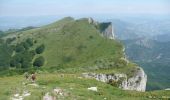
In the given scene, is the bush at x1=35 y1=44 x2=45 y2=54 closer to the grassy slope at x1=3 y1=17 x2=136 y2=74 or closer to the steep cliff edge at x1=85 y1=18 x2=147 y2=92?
the grassy slope at x1=3 y1=17 x2=136 y2=74

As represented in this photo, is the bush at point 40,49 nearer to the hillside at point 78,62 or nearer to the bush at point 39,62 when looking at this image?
the hillside at point 78,62

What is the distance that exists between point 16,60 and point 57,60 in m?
22.8

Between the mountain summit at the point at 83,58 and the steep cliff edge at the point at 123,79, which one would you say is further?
the mountain summit at the point at 83,58

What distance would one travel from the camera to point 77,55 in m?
167

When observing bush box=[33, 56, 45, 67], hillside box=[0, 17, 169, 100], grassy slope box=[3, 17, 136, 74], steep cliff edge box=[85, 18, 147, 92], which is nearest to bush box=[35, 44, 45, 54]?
hillside box=[0, 17, 169, 100]

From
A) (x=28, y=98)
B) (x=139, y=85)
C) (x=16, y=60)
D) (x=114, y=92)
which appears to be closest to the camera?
(x=28, y=98)

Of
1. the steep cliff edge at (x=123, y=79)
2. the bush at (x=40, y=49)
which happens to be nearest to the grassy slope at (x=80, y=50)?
the bush at (x=40, y=49)

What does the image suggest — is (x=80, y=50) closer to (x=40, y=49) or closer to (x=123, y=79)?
(x=40, y=49)

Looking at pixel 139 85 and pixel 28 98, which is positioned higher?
pixel 28 98

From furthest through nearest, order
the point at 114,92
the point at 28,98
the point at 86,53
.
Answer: the point at 86,53 < the point at 114,92 < the point at 28,98

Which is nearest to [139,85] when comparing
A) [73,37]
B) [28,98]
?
[73,37]

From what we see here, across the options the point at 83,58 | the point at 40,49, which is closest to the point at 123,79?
the point at 83,58

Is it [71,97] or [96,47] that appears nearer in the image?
[71,97]

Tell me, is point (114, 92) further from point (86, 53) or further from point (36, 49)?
point (36, 49)
